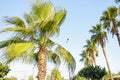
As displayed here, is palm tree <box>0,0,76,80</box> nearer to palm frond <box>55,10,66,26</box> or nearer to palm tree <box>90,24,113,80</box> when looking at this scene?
palm frond <box>55,10,66,26</box>

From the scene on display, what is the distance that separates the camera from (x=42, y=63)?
396 inches

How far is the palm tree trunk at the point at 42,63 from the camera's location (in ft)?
32.2

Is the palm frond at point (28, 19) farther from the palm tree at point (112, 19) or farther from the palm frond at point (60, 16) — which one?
the palm tree at point (112, 19)

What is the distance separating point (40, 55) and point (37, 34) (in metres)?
0.89

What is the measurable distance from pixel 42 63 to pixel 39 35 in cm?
119

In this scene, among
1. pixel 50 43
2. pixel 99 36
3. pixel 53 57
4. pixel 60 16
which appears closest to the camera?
pixel 60 16

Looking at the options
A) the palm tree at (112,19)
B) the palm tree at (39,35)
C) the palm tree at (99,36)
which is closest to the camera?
the palm tree at (39,35)

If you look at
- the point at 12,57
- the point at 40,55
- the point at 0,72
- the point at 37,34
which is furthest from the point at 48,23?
the point at 0,72

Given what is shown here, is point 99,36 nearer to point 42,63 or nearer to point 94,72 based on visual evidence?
point 94,72

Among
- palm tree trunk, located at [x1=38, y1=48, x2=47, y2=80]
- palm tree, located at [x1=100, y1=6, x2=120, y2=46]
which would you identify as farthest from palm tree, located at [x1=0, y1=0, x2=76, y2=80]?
palm tree, located at [x1=100, y1=6, x2=120, y2=46]

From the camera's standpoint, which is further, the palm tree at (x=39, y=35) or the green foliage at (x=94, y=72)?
the green foliage at (x=94, y=72)

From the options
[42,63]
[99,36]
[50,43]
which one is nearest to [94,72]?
[99,36]

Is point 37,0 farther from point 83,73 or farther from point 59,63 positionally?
point 83,73

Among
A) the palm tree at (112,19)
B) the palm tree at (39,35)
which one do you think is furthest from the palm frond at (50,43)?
the palm tree at (112,19)
